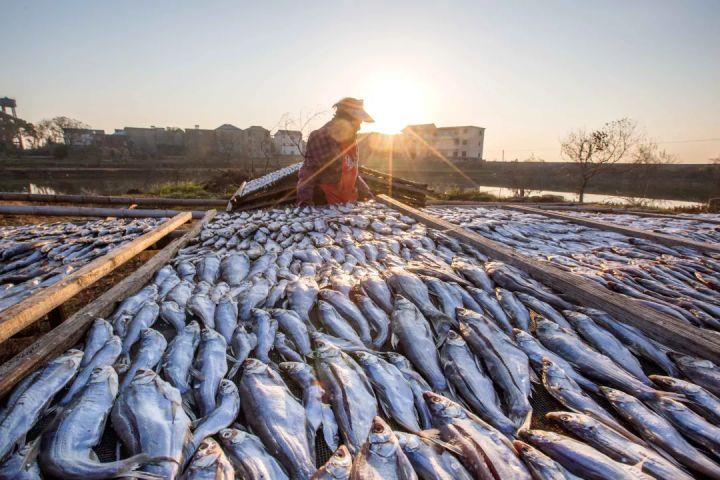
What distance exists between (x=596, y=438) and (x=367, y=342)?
1299mm

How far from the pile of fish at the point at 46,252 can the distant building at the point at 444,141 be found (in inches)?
2782

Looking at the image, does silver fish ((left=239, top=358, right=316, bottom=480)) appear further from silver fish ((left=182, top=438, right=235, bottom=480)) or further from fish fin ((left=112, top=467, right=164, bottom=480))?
fish fin ((left=112, top=467, right=164, bottom=480))

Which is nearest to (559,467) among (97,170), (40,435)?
(40,435)

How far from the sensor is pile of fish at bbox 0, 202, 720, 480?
133 cm

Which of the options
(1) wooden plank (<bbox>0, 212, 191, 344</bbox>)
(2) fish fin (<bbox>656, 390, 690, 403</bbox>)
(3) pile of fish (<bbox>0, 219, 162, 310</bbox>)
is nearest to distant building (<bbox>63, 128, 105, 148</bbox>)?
(3) pile of fish (<bbox>0, 219, 162, 310</bbox>)

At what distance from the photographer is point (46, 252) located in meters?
5.18

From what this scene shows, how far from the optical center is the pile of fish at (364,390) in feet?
4.37

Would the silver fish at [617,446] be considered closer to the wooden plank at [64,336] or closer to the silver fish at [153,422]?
the silver fish at [153,422]

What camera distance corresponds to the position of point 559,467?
1.31m

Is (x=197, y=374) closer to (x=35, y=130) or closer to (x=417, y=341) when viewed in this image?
(x=417, y=341)

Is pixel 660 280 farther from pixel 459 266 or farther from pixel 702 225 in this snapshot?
pixel 702 225

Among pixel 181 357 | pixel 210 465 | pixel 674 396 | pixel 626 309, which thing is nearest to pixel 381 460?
pixel 210 465

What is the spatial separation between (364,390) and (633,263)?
4.10m

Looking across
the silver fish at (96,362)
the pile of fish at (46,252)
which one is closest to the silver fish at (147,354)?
the silver fish at (96,362)
